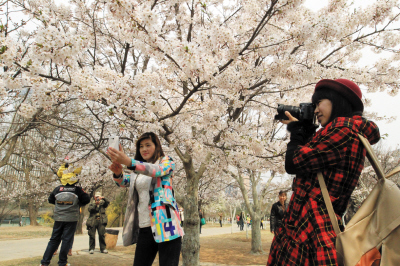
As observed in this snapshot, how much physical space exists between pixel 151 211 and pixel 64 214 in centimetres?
269

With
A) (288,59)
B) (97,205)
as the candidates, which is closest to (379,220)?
(288,59)

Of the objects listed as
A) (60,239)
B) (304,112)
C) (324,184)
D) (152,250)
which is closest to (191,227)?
(60,239)

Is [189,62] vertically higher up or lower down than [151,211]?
higher up

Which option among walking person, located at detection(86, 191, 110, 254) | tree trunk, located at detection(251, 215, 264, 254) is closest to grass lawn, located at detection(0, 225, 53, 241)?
walking person, located at detection(86, 191, 110, 254)

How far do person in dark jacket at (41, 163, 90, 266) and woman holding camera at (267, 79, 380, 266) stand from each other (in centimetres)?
373

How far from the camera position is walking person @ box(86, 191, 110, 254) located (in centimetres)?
788

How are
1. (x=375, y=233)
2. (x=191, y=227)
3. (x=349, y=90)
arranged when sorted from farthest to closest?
(x=191, y=227) → (x=349, y=90) → (x=375, y=233)

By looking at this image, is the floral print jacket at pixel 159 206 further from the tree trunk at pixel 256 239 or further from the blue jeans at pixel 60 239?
the tree trunk at pixel 256 239

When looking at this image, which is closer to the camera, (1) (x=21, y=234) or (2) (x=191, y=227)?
(2) (x=191, y=227)

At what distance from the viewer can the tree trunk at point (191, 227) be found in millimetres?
5879

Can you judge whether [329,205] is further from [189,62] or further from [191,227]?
[191,227]

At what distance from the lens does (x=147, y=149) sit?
261cm

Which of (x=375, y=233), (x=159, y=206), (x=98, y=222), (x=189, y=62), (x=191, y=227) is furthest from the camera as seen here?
(x=98, y=222)

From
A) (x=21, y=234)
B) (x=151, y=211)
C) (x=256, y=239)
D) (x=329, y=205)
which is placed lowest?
(x=21, y=234)
